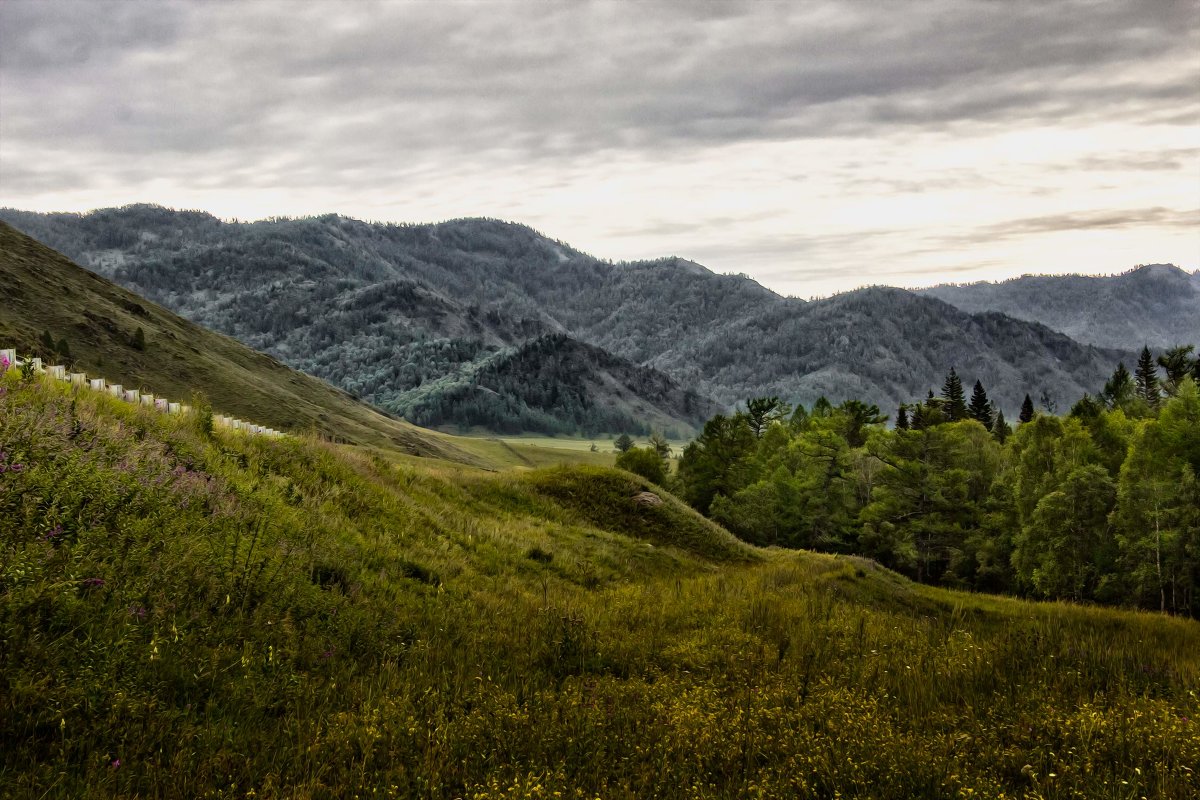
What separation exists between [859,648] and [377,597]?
705 cm

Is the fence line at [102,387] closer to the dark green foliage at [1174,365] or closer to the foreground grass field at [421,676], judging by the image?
the foreground grass field at [421,676]

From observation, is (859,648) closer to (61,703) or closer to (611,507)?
(61,703)

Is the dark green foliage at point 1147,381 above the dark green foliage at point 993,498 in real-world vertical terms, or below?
above

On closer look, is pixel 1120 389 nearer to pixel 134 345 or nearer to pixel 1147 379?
pixel 1147 379

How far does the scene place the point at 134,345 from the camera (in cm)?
13488

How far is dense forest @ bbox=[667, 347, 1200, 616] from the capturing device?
50.7m

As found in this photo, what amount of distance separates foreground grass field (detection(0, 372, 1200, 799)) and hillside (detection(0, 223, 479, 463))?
111052 mm

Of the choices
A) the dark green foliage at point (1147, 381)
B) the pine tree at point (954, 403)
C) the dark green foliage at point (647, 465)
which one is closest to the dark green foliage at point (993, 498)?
the dark green foliage at point (647, 465)

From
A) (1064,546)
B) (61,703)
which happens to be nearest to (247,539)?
(61,703)

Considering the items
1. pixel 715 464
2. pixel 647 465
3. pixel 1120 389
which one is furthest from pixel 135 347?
pixel 1120 389

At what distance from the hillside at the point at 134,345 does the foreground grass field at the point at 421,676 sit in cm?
11105

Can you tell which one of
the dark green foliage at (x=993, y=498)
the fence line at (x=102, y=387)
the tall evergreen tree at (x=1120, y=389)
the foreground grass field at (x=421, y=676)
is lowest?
the dark green foliage at (x=993, y=498)

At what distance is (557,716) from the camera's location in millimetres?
6637

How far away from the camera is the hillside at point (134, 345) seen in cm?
12525
